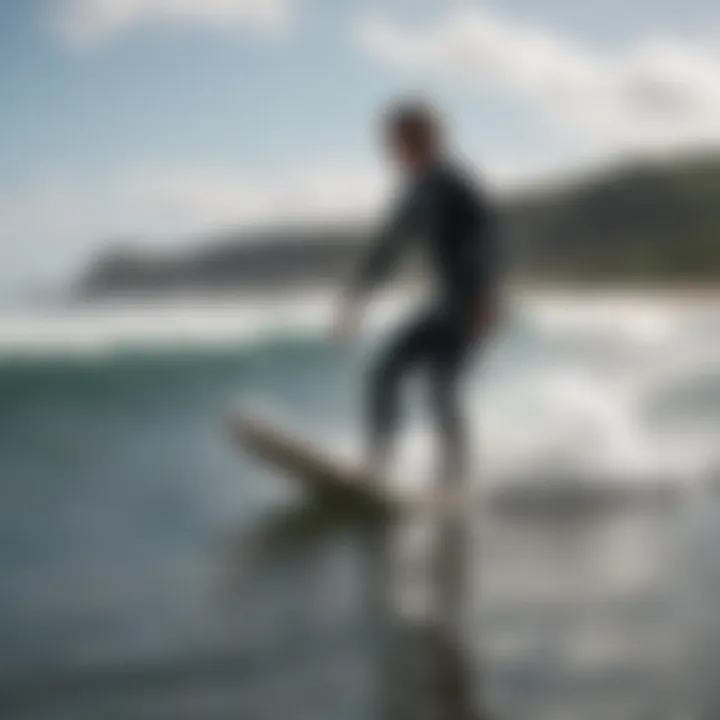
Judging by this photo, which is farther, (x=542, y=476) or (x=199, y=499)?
(x=542, y=476)

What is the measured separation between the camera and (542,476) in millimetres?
1657

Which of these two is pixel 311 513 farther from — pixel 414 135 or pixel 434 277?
pixel 414 135

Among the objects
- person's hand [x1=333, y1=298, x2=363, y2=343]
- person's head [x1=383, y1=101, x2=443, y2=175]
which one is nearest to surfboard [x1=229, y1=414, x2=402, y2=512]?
person's hand [x1=333, y1=298, x2=363, y2=343]

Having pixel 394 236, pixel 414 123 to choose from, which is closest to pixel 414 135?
pixel 414 123

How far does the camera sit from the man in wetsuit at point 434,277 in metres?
1.58

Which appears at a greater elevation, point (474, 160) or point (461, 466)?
point (474, 160)

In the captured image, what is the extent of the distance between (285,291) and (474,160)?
0.30m

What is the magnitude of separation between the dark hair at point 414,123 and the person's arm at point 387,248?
0.22 ft

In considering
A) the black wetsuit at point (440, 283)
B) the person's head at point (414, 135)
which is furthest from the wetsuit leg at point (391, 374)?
the person's head at point (414, 135)

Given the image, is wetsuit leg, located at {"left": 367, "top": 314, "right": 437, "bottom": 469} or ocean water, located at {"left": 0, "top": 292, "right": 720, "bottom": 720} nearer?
ocean water, located at {"left": 0, "top": 292, "right": 720, "bottom": 720}

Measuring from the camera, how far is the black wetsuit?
Result: 1.58 meters

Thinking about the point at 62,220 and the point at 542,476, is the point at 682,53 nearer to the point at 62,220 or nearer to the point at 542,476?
the point at 542,476

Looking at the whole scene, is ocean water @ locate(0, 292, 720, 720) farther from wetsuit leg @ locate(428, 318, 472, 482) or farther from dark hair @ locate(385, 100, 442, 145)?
dark hair @ locate(385, 100, 442, 145)

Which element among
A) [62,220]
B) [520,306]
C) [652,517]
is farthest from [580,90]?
[62,220]
